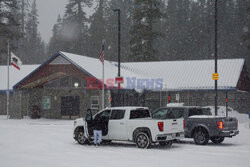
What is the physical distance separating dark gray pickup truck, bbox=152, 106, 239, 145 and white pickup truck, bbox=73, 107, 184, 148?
4.19 ft

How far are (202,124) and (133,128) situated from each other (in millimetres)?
3475

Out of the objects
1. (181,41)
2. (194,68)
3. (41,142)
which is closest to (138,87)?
(194,68)

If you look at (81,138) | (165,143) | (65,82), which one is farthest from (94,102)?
(165,143)

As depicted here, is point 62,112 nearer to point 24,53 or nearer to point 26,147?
point 26,147

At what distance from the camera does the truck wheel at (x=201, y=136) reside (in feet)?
59.3

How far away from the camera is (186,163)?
12.6 meters

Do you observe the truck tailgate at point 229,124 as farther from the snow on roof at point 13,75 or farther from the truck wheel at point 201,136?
the snow on roof at point 13,75

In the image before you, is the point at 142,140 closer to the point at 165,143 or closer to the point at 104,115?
the point at 165,143

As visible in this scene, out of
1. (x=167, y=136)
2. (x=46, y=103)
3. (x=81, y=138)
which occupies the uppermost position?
(x=46, y=103)

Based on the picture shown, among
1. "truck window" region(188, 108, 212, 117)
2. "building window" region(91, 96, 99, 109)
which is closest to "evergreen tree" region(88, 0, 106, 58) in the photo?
"building window" region(91, 96, 99, 109)

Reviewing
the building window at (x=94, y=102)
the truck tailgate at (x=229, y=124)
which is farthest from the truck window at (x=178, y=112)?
the building window at (x=94, y=102)

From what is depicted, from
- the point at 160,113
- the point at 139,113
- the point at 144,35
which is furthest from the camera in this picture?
the point at 144,35

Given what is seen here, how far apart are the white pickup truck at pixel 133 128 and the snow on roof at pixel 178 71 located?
1704cm

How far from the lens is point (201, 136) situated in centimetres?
1823
